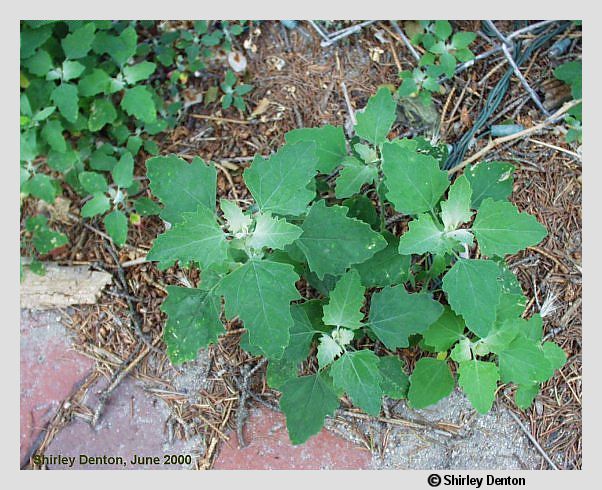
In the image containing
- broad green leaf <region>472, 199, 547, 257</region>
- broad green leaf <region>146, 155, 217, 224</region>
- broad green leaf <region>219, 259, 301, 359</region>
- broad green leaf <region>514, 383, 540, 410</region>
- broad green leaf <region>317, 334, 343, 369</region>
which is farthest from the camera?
broad green leaf <region>514, 383, 540, 410</region>

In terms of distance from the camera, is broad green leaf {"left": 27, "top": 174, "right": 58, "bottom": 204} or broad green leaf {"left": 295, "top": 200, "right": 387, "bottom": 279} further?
broad green leaf {"left": 27, "top": 174, "right": 58, "bottom": 204}

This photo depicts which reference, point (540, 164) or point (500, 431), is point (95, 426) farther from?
point (540, 164)

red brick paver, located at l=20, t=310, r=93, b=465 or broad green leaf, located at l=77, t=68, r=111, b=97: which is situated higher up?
broad green leaf, located at l=77, t=68, r=111, b=97

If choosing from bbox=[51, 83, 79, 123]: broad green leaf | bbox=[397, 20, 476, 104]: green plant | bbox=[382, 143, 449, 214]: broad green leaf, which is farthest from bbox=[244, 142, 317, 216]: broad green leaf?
bbox=[51, 83, 79, 123]: broad green leaf

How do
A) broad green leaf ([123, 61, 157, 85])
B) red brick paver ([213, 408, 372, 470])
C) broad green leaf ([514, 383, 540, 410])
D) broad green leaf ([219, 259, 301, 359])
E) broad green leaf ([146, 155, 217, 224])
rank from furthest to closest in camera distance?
broad green leaf ([123, 61, 157, 85]) → red brick paver ([213, 408, 372, 470]) → broad green leaf ([514, 383, 540, 410]) → broad green leaf ([146, 155, 217, 224]) → broad green leaf ([219, 259, 301, 359])

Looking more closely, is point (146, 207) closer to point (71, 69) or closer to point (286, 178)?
point (71, 69)

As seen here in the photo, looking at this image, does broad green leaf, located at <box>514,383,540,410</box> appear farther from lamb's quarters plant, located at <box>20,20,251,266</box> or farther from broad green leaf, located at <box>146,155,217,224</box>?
lamb's quarters plant, located at <box>20,20,251,266</box>

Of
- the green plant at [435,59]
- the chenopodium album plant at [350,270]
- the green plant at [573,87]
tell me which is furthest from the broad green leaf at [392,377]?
the green plant at [573,87]
